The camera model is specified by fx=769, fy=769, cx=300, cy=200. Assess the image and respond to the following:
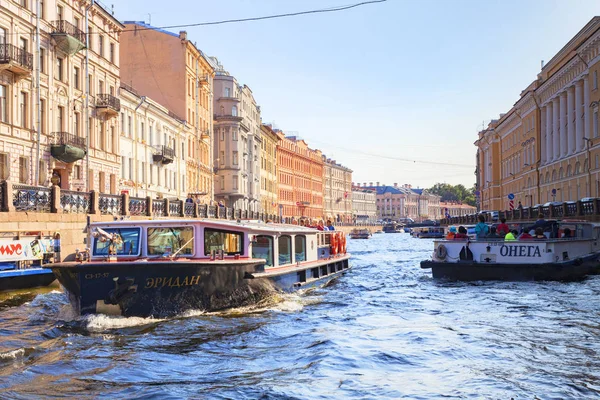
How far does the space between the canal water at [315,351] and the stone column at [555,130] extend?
5124 centimetres

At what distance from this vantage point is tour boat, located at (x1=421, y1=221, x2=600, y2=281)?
78.3ft

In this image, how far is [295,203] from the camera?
13125 cm

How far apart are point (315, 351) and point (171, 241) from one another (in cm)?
488

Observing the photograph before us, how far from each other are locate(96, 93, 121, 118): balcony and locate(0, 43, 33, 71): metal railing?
27.7 feet

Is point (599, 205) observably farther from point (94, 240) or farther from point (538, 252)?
point (94, 240)

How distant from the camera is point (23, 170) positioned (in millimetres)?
35812

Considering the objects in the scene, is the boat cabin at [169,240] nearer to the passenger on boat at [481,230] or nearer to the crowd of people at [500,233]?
the crowd of people at [500,233]

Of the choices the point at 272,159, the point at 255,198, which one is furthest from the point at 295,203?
the point at 255,198

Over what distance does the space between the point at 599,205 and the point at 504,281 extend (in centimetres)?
1703

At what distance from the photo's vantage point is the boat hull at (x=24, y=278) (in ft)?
73.3

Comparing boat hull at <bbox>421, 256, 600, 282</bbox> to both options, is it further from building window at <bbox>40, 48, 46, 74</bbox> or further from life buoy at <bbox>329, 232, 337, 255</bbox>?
building window at <bbox>40, 48, 46, 74</bbox>

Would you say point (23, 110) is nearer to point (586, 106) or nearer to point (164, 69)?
point (164, 69)

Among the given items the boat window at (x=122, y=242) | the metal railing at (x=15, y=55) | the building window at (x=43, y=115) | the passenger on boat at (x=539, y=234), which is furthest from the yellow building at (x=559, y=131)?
the boat window at (x=122, y=242)

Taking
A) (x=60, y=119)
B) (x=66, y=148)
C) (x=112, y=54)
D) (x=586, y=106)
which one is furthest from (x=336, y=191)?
(x=66, y=148)
